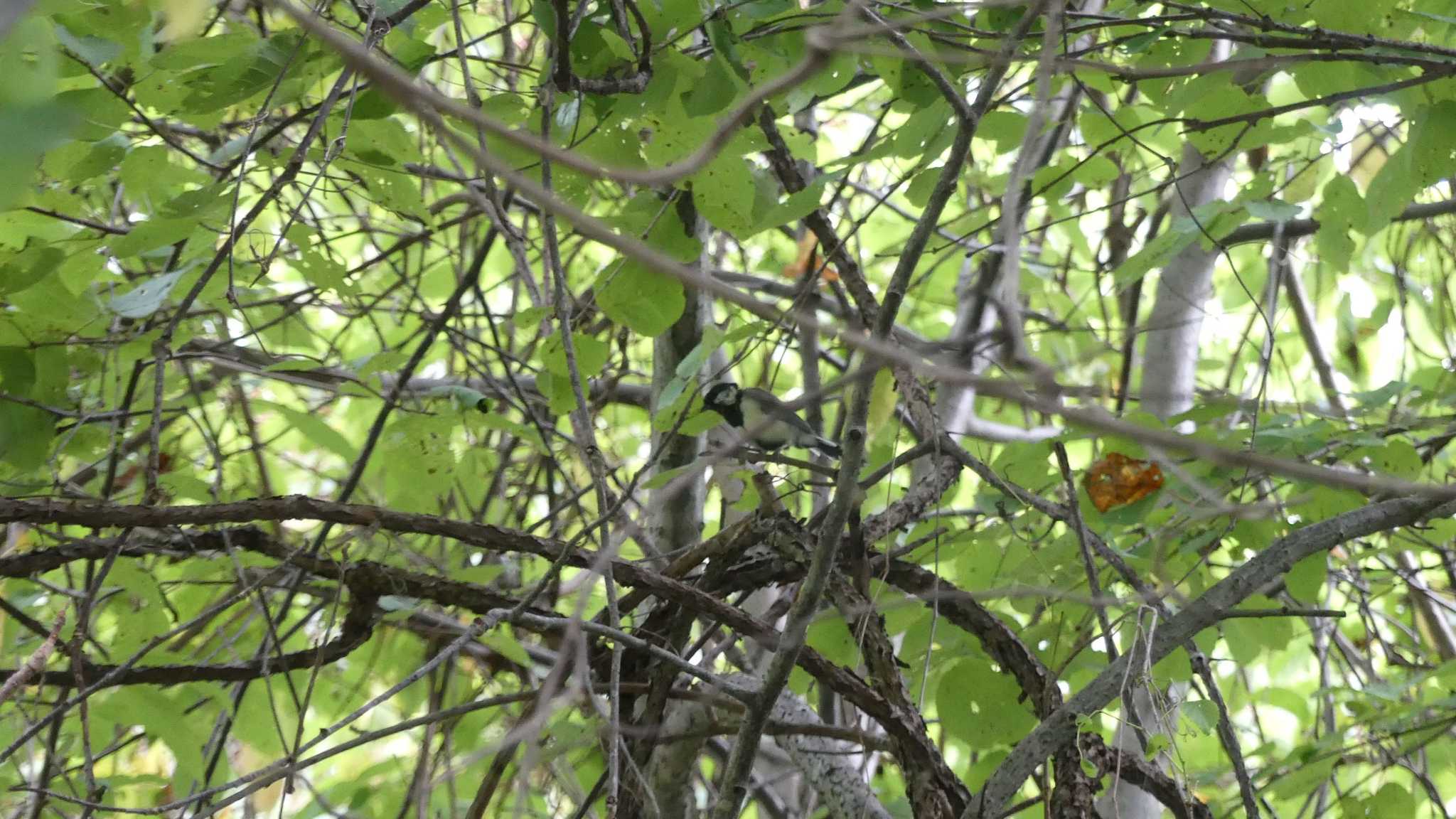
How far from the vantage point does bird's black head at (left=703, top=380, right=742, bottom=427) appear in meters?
2.58

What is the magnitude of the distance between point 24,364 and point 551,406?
760 mm

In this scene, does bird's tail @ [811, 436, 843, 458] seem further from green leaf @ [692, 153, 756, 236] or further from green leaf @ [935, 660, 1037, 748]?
green leaf @ [692, 153, 756, 236]

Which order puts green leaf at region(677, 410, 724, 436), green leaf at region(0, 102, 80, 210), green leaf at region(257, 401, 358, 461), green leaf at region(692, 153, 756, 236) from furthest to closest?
1. green leaf at region(257, 401, 358, 461)
2. green leaf at region(677, 410, 724, 436)
3. green leaf at region(692, 153, 756, 236)
4. green leaf at region(0, 102, 80, 210)

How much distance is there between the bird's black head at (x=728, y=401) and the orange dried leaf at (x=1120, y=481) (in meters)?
0.88

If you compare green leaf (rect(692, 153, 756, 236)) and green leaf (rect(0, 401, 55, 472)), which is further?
green leaf (rect(0, 401, 55, 472))

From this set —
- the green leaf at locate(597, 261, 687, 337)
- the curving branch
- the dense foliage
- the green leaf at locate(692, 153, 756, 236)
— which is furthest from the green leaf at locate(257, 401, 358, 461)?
the curving branch

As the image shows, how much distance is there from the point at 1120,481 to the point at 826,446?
101 centimetres

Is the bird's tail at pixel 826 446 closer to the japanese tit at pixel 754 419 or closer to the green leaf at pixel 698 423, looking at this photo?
the japanese tit at pixel 754 419

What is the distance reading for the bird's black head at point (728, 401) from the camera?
2576 millimetres

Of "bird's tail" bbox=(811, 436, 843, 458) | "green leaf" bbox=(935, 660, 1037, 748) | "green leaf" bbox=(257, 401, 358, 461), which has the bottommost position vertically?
"green leaf" bbox=(935, 660, 1037, 748)

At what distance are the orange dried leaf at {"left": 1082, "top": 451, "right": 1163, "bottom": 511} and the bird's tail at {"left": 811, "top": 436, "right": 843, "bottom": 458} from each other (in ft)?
Answer: 2.81

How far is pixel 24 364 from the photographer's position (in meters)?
1.55

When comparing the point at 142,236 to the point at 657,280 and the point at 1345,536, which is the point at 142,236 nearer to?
the point at 657,280

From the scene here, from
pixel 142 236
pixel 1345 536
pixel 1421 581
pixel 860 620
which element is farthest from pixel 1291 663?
pixel 142 236
